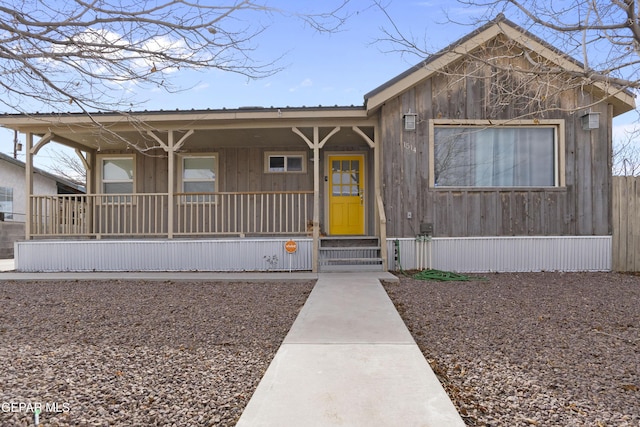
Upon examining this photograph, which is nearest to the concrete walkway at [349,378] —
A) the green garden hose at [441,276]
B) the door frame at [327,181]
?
the green garden hose at [441,276]

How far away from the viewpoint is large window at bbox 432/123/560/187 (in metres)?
7.80

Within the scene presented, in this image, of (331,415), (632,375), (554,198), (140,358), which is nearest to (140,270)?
(140,358)

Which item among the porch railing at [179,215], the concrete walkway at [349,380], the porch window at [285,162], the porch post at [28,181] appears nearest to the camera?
the concrete walkway at [349,380]

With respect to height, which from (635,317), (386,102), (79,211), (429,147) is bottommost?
(635,317)

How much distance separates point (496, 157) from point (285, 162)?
5004 mm

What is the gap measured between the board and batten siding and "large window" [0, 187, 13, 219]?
15.4 m

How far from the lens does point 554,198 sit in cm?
771

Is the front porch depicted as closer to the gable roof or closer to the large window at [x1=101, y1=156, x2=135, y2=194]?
the large window at [x1=101, y1=156, x2=135, y2=194]

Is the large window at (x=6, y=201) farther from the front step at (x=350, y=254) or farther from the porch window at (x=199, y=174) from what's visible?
the front step at (x=350, y=254)

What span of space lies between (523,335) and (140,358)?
344 cm

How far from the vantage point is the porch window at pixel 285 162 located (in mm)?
9875

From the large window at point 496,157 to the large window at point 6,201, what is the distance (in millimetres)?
16276

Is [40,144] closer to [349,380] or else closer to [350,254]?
[350,254]

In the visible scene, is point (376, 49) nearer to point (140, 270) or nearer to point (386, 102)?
point (386, 102)
